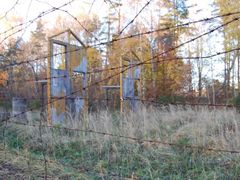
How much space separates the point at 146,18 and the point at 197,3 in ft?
14.4

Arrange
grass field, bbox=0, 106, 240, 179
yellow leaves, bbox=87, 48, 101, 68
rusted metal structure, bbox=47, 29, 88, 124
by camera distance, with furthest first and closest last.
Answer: yellow leaves, bbox=87, 48, 101, 68, rusted metal structure, bbox=47, 29, 88, 124, grass field, bbox=0, 106, 240, 179

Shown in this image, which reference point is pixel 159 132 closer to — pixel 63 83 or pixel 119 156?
pixel 119 156

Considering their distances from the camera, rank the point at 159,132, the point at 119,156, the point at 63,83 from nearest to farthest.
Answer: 1. the point at 119,156
2. the point at 159,132
3. the point at 63,83

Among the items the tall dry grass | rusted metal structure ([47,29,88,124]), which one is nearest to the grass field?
the tall dry grass

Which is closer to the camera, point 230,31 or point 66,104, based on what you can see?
point 66,104

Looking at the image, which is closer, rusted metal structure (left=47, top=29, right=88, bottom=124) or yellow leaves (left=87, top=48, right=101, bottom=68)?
rusted metal structure (left=47, top=29, right=88, bottom=124)

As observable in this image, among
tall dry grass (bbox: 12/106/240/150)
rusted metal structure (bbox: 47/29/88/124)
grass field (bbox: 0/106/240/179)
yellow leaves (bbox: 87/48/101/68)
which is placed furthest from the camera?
yellow leaves (bbox: 87/48/101/68)

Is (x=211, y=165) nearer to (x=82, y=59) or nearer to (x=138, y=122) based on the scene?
(x=138, y=122)

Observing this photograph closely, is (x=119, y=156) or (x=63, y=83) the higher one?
(x=63, y=83)

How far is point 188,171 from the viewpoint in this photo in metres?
3.94

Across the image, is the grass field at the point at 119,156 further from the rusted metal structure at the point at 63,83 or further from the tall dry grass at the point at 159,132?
the rusted metal structure at the point at 63,83

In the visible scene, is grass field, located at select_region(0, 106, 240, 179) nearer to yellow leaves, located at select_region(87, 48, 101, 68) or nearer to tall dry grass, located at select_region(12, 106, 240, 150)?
tall dry grass, located at select_region(12, 106, 240, 150)

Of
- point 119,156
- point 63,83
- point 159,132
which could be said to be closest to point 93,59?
point 63,83

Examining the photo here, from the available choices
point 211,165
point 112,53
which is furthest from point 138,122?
point 112,53
